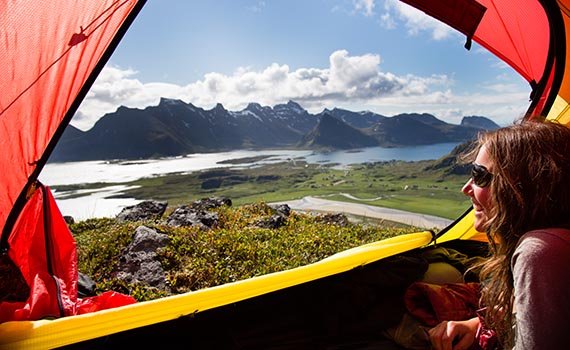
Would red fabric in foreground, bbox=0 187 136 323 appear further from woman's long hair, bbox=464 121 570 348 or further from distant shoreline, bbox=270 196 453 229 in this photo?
distant shoreline, bbox=270 196 453 229

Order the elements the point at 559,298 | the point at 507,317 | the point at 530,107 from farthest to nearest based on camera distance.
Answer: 1. the point at 530,107
2. the point at 507,317
3. the point at 559,298

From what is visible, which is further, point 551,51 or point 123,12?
point 551,51

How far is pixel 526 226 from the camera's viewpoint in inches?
61.4

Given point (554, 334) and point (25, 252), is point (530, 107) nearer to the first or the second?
point (554, 334)

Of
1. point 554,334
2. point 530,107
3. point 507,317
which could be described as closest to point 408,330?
point 507,317

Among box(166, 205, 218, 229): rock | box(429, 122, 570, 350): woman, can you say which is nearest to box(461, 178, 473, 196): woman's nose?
box(429, 122, 570, 350): woman

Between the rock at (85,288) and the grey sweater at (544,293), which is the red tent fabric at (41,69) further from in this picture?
the grey sweater at (544,293)

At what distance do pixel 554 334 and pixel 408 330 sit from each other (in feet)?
4.67

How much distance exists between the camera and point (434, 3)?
3434 millimetres

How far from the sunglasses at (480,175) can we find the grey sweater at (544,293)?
388 millimetres

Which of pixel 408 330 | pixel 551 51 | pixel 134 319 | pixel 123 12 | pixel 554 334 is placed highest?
pixel 123 12

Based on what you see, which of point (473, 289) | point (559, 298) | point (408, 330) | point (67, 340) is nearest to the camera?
point (559, 298)

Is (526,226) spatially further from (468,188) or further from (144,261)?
(144,261)

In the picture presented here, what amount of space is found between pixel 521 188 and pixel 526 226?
165 mm
